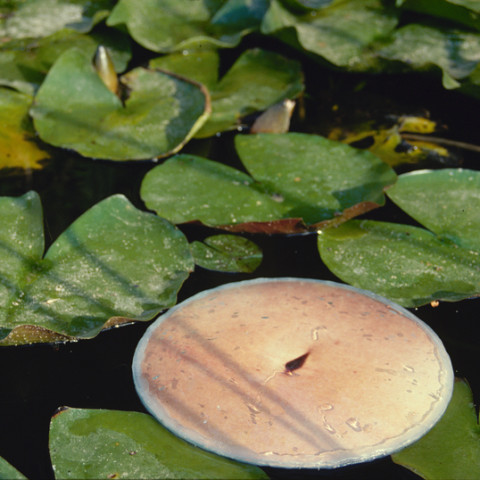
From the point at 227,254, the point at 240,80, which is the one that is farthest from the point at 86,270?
the point at 240,80

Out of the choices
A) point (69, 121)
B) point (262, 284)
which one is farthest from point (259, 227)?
point (69, 121)

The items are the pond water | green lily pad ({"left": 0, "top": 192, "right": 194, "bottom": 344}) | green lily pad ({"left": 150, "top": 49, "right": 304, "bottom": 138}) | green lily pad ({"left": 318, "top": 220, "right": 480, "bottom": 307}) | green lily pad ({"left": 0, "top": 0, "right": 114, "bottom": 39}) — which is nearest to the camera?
the pond water

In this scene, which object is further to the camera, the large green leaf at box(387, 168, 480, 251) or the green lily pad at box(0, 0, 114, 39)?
the green lily pad at box(0, 0, 114, 39)

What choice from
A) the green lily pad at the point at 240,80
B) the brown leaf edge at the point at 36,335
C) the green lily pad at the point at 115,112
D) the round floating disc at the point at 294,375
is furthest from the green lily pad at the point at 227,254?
the green lily pad at the point at 240,80

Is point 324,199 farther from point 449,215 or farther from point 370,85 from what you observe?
point 370,85

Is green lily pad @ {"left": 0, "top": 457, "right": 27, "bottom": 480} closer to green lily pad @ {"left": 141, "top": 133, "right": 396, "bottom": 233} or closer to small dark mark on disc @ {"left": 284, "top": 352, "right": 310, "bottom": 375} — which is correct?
small dark mark on disc @ {"left": 284, "top": 352, "right": 310, "bottom": 375}

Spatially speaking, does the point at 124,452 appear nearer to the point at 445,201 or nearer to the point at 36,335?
the point at 36,335

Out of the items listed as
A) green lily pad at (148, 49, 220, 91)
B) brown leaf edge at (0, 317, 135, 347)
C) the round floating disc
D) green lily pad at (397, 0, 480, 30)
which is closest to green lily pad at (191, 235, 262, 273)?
the round floating disc
